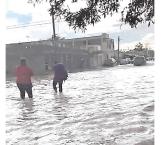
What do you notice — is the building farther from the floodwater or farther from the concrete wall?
the floodwater

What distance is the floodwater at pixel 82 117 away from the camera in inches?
112

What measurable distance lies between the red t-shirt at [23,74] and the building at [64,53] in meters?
0.09

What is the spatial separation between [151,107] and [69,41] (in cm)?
185

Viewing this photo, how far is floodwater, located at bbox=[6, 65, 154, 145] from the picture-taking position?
2848 mm

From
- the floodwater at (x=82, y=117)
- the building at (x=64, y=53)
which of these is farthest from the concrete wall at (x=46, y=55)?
the floodwater at (x=82, y=117)

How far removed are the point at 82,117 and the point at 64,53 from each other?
1.16 metres

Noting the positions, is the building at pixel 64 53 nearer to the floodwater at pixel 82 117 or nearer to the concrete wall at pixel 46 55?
the concrete wall at pixel 46 55

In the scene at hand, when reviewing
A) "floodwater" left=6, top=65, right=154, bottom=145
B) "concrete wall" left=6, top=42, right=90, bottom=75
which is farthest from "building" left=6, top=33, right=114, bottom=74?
"floodwater" left=6, top=65, right=154, bottom=145

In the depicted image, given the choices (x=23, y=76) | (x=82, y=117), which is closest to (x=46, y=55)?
(x=23, y=76)

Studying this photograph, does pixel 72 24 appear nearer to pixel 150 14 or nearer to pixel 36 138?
pixel 150 14

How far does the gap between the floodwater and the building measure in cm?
14

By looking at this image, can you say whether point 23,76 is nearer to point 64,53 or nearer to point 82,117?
point 82,117

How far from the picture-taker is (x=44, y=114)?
4402mm

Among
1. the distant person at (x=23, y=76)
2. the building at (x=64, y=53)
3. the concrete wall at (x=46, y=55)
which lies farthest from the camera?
the distant person at (x=23, y=76)
